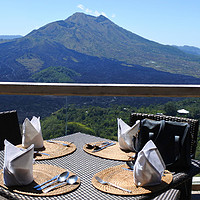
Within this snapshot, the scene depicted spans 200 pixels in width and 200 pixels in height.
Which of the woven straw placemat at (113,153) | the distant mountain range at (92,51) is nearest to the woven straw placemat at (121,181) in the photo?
the woven straw placemat at (113,153)

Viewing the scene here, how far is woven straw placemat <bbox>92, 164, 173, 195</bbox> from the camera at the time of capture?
143 cm

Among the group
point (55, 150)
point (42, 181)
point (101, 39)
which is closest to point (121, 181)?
point (42, 181)

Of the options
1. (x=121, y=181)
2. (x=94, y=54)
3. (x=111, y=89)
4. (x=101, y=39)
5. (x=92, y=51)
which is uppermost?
(x=101, y=39)

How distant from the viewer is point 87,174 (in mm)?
1626

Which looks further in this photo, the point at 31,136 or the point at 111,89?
the point at 111,89

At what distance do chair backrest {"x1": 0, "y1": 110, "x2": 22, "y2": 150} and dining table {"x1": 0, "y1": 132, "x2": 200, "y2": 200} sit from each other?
1.90 feet

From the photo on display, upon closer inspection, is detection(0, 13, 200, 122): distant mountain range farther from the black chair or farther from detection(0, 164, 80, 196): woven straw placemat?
detection(0, 164, 80, 196): woven straw placemat

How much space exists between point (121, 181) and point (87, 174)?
0.19 metres

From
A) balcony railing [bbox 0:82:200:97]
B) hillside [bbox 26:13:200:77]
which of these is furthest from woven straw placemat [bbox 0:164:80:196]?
hillside [bbox 26:13:200:77]

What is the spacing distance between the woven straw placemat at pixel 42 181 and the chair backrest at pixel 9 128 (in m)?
0.91

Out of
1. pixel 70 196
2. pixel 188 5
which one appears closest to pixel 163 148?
pixel 70 196

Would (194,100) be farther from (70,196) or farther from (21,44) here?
(21,44)

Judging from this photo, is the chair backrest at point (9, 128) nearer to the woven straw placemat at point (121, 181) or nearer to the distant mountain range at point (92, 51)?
the woven straw placemat at point (121, 181)

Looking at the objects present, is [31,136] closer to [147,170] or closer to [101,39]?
[147,170]
